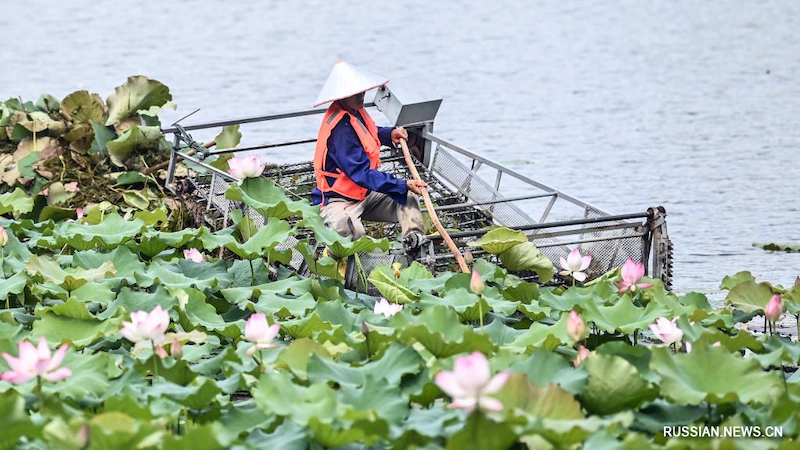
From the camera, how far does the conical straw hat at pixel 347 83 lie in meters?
6.08

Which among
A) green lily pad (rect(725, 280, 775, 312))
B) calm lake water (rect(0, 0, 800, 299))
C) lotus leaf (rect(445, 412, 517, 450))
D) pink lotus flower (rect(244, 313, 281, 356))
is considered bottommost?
calm lake water (rect(0, 0, 800, 299))

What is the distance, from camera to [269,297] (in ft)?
16.7

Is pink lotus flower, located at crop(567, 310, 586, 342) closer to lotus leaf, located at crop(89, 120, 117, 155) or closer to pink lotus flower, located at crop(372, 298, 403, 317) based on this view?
pink lotus flower, located at crop(372, 298, 403, 317)

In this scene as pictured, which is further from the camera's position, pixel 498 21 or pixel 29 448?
pixel 498 21

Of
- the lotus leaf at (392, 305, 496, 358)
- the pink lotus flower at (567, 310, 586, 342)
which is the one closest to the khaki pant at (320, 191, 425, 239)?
the lotus leaf at (392, 305, 496, 358)

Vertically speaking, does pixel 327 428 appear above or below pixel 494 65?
above

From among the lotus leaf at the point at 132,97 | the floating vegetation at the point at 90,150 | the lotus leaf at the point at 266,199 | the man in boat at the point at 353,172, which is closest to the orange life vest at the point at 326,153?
the man in boat at the point at 353,172

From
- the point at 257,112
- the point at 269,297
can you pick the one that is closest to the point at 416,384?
the point at 269,297

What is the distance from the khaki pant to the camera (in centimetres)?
607

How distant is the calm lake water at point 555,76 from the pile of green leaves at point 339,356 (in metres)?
2.54

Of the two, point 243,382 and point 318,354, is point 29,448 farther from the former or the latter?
point 318,354

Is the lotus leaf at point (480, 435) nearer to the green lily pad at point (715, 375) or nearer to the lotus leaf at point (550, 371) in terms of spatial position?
the lotus leaf at point (550, 371)

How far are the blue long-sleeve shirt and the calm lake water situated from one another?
2.09 m

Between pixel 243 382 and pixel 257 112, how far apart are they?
1011 cm
